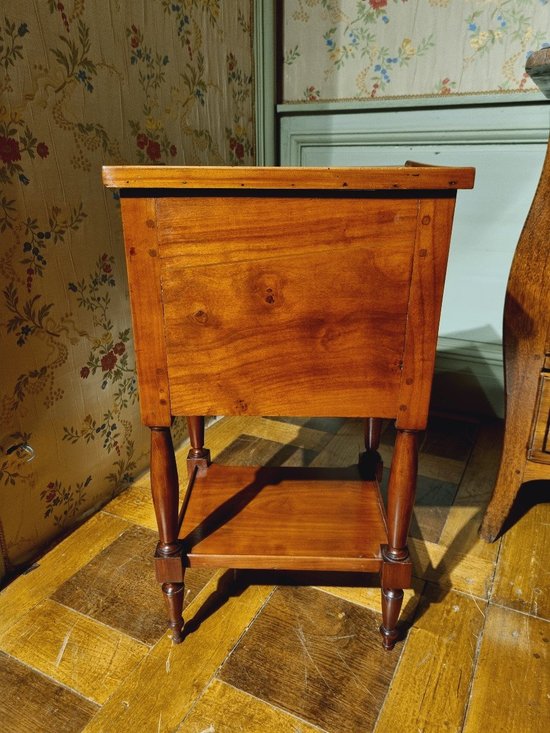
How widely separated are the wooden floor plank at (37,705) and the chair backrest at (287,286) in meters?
0.41

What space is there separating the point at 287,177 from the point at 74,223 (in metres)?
0.56

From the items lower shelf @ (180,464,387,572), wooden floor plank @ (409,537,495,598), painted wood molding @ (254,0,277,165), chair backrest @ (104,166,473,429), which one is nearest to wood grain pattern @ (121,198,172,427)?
chair backrest @ (104,166,473,429)

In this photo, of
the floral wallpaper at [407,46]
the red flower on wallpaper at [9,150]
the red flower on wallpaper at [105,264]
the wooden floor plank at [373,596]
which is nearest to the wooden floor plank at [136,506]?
the wooden floor plank at [373,596]

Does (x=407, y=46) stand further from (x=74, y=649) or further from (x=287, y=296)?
(x=74, y=649)

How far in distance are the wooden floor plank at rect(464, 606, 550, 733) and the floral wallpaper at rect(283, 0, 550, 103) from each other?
1.21 metres

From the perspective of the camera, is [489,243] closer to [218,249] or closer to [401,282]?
[401,282]

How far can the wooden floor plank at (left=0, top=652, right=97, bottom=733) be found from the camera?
2.30ft

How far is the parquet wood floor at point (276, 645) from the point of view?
0.72 metres

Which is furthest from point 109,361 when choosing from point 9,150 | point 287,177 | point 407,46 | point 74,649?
point 407,46

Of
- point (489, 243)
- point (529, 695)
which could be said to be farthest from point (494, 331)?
point (529, 695)

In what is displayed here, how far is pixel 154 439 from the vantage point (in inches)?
29.2

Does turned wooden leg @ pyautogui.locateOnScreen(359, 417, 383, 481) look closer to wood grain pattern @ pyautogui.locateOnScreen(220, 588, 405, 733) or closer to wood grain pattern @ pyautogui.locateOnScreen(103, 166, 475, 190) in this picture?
wood grain pattern @ pyautogui.locateOnScreen(220, 588, 405, 733)

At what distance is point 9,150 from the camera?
2.77 ft

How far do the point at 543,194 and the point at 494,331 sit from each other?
0.71 m
